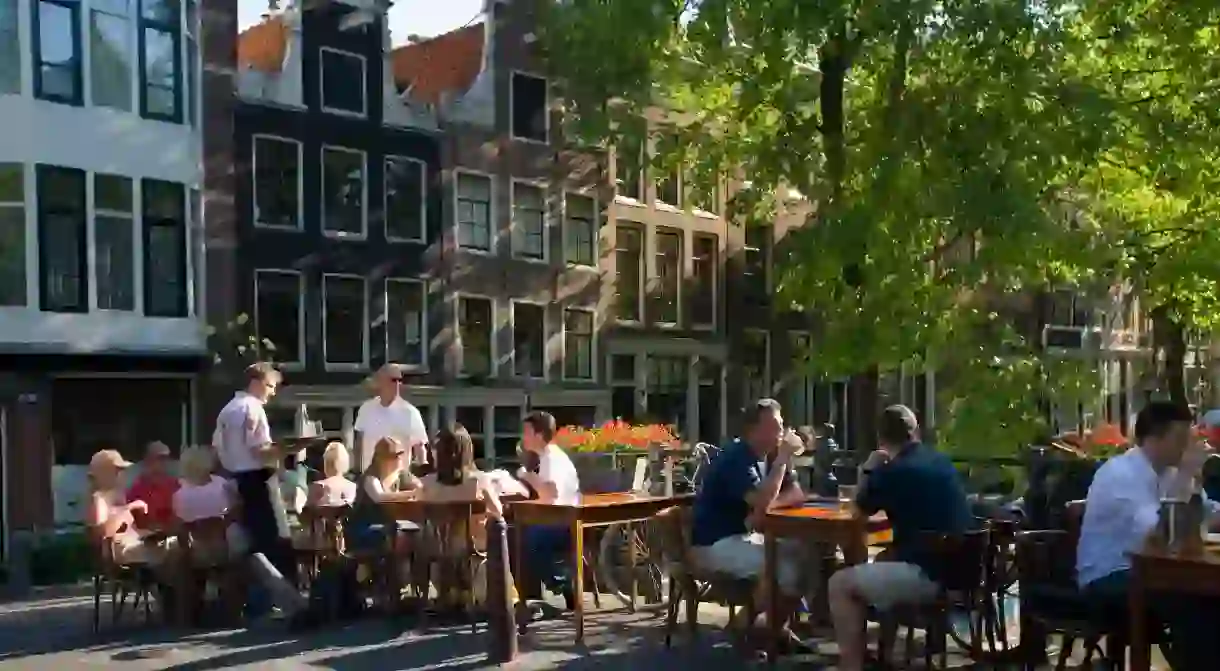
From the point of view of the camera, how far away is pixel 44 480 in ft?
63.1

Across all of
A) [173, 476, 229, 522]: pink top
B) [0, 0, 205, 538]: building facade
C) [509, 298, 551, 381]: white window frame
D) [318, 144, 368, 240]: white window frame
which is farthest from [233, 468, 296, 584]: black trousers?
[509, 298, 551, 381]: white window frame

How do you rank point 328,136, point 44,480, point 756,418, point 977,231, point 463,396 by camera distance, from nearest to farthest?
point 756,418 → point 977,231 → point 44,480 → point 328,136 → point 463,396

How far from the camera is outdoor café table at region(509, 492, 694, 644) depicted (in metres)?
8.38

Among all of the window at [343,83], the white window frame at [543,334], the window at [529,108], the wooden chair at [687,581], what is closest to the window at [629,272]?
the white window frame at [543,334]

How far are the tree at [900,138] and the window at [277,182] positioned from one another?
8131 mm

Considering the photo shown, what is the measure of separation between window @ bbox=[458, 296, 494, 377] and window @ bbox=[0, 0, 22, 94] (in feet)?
29.3

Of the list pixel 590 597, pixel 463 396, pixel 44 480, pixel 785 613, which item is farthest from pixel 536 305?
pixel 785 613

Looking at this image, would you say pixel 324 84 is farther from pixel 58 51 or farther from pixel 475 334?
pixel 475 334

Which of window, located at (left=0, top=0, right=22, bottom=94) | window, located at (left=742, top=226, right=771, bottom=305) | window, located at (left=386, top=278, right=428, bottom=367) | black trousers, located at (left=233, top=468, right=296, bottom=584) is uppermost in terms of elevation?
window, located at (left=0, top=0, right=22, bottom=94)

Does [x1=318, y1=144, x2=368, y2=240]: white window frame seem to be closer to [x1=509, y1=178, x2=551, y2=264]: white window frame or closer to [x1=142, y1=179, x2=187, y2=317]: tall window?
[x1=142, y1=179, x2=187, y2=317]: tall window

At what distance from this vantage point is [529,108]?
88.8 feet

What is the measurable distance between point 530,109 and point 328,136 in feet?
16.8

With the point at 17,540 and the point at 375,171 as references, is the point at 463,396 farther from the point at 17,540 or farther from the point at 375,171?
the point at 17,540

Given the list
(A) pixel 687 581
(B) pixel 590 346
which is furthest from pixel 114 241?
(A) pixel 687 581
